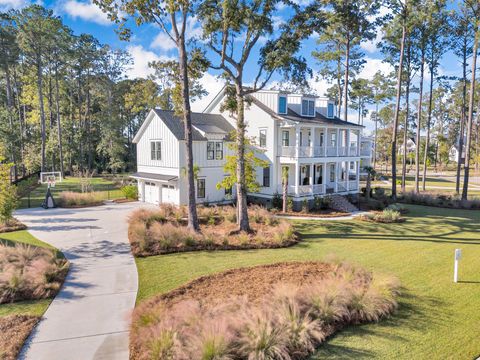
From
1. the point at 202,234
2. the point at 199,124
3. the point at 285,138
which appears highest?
the point at 199,124

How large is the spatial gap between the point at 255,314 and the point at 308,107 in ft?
76.0

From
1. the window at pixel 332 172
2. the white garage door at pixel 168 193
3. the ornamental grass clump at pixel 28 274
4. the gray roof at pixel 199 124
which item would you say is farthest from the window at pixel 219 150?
the ornamental grass clump at pixel 28 274

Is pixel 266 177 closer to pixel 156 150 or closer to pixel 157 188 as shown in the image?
pixel 157 188

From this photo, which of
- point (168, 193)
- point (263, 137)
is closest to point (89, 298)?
point (168, 193)

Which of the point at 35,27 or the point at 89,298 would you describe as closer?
the point at 89,298

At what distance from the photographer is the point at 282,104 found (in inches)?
1028

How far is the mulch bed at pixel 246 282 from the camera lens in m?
8.95

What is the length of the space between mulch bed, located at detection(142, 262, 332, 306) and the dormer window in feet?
58.9

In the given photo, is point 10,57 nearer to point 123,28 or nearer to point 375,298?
point 123,28

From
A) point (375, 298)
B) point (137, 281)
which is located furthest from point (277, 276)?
point (137, 281)

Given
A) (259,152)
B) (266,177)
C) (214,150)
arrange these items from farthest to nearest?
(266,177) → (214,150) → (259,152)

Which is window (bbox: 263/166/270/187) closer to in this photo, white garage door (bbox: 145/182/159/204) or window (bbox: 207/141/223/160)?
window (bbox: 207/141/223/160)

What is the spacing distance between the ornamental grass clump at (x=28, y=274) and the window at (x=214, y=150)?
584 inches

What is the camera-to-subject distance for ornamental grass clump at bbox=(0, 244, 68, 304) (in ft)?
29.7
